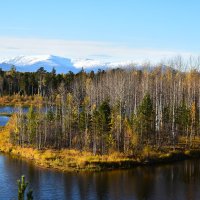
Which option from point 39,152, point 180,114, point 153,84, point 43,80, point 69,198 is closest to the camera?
point 69,198

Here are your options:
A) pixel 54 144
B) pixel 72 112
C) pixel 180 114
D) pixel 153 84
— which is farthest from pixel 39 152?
pixel 153 84

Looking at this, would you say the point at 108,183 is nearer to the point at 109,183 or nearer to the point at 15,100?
the point at 109,183

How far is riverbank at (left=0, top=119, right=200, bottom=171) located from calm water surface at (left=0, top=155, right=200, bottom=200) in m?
2.07

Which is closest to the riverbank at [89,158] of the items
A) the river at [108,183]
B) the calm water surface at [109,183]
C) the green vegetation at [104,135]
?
the green vegetation at [104,135]

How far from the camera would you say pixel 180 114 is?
86125 millimetres

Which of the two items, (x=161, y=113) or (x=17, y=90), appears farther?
(x=17, y=90)

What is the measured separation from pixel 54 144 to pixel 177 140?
24522mm

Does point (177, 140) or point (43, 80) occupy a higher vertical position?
point (43, 80)

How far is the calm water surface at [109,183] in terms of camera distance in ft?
175

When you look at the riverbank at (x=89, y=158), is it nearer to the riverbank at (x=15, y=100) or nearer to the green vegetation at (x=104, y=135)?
the green vegetation at (x=104, y=135)

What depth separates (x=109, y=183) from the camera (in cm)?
5919

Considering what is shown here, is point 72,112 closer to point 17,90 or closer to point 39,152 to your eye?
point 39,152

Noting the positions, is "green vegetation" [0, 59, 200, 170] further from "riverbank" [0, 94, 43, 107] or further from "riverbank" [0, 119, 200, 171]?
"riverbank" [0, 94, 43, 107]

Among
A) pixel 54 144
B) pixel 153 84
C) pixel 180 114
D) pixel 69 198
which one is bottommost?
pixel 69 198
